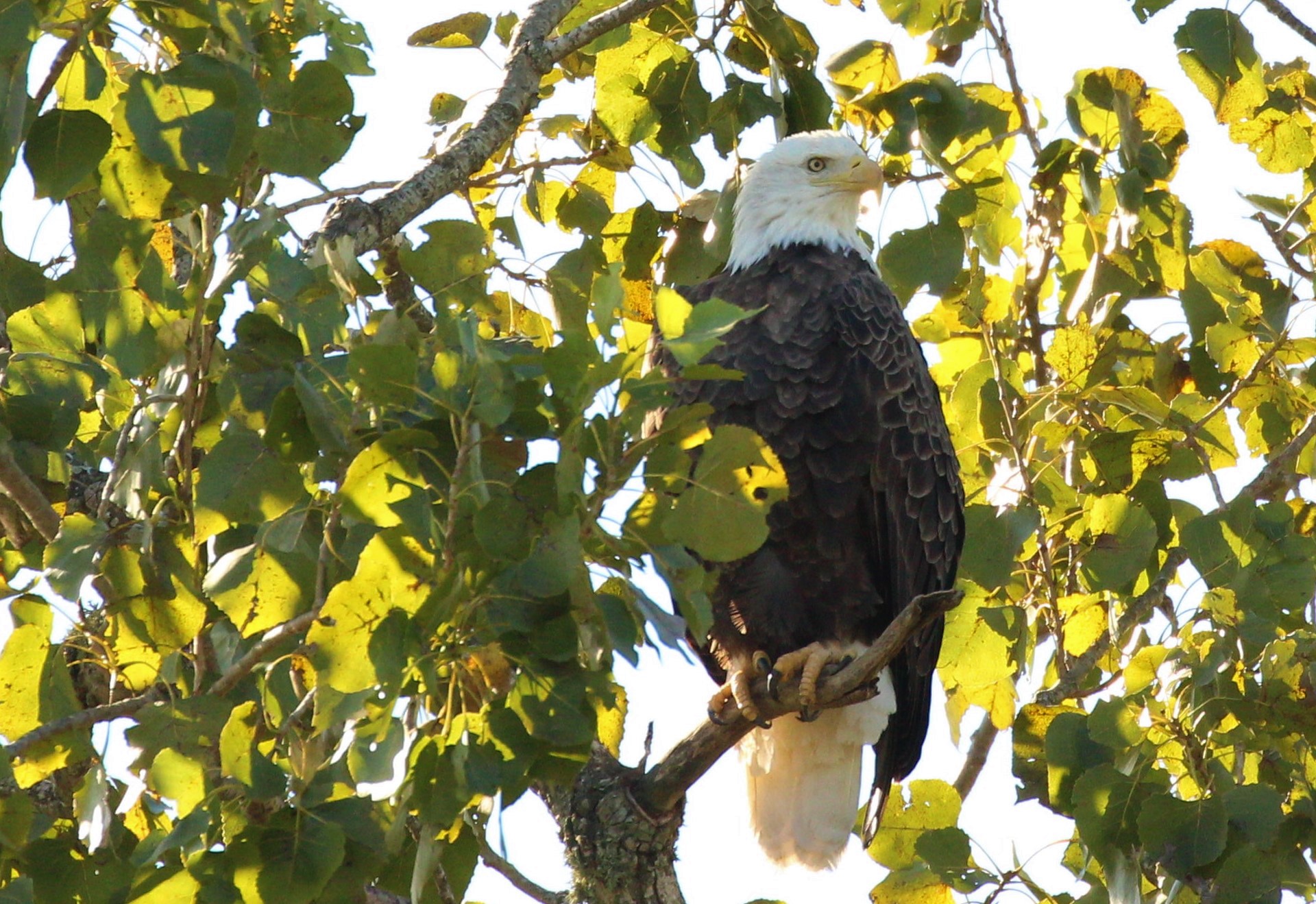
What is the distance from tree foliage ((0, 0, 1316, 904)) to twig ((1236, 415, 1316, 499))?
0.09ft

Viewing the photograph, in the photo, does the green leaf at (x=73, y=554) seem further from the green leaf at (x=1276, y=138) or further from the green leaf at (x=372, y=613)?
the green leaf at (x=1276, y=138)

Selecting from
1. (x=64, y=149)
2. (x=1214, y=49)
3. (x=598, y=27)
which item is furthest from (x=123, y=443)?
(x=1214, y=49)

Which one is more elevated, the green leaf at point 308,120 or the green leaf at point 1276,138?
the green leaf at point 1276,138

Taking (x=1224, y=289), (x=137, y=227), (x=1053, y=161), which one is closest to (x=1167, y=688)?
(x=1224, y=289)

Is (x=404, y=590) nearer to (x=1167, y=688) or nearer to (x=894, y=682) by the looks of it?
(x=1167, y=688)

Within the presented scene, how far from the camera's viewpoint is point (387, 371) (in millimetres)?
1718

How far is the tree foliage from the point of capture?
180 cm

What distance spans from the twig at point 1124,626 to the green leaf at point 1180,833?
804 millimetres

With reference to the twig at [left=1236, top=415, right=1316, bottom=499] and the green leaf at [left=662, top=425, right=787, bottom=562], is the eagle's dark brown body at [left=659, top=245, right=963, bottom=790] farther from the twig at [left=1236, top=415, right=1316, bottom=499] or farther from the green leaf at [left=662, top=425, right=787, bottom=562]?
the green leaf at [left=662, top=425, right=787, bottom=562]

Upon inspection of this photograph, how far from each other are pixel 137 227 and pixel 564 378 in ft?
2.35

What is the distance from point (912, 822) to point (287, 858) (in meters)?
1.58

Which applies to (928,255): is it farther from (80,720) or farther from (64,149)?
(80,720)

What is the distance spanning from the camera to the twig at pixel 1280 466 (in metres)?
3.54

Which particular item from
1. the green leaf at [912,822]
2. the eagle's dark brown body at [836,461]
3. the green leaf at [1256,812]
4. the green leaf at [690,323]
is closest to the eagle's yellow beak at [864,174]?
the eagle's dark brown body at [836,461]
